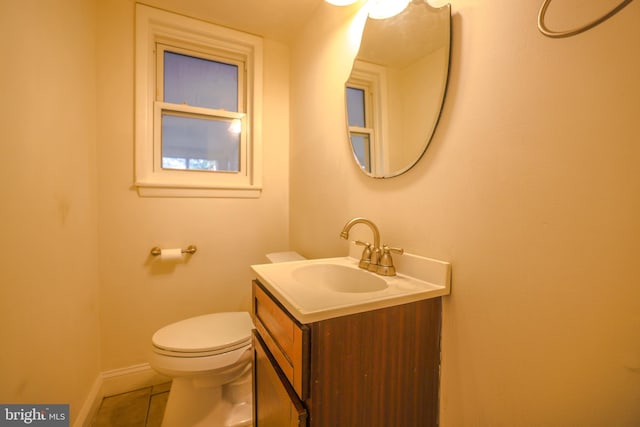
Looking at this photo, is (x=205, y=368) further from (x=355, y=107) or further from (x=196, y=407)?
(x=355, y=107)

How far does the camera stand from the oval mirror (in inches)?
31.9

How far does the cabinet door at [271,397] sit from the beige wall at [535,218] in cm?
47

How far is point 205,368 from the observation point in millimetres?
1118

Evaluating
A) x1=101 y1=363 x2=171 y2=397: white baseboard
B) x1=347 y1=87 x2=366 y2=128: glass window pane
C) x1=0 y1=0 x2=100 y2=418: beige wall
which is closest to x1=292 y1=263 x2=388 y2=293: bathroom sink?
x1=347 y1=87 x2=366 y2=128: glass window pane

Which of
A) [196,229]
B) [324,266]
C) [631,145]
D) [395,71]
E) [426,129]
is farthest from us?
[196,229]

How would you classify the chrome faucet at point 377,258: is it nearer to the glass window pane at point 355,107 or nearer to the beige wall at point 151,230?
the glass window pane at point 355,107

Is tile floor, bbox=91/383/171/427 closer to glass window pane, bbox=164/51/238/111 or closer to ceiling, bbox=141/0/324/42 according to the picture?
glass window pane, bbox=164/51/238/111

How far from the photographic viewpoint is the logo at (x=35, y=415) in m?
0.78

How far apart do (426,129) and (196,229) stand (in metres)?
1.48

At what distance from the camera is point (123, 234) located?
153 centimetres

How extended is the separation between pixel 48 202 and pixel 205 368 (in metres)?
0.91

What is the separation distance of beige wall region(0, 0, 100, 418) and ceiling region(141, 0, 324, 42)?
49 cm

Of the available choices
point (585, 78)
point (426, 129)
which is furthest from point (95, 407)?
point (585, 78)

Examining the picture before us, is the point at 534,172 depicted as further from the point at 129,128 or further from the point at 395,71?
the point at 129,128
